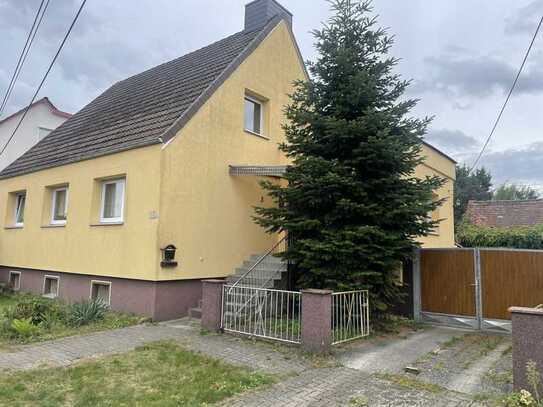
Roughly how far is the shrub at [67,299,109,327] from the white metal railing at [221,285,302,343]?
3.07 m

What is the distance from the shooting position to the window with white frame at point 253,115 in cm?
1215

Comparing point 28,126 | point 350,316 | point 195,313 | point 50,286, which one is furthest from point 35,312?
point 28,126

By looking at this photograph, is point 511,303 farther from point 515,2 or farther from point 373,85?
point 515,2

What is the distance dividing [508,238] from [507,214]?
9386 millimetres

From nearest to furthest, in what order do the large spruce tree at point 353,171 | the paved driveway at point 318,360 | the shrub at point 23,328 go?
the paved driveway at point 318,360 → the shrub at point 23,328 → the large spruce tree at point 353,171

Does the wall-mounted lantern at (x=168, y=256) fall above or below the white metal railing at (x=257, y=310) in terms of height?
above

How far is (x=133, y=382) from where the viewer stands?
507cm

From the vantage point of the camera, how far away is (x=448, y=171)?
17703 millimetres

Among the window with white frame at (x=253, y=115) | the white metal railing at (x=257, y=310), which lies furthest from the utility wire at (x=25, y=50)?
the white metal railing at (x=257, y=310)

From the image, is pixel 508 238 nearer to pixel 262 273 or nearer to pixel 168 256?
pixel 262 273

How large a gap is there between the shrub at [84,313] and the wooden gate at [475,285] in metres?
7.20

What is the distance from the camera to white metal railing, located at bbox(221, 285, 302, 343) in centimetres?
741

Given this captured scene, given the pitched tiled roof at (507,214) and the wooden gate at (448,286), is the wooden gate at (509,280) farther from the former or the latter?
the pitched tiled roof at (507,214)

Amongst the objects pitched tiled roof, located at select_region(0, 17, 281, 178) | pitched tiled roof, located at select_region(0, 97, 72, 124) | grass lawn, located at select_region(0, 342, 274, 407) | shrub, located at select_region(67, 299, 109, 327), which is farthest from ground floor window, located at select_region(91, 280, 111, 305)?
pitched tiled roof, located at select_region(0, 97, 72, 124)
